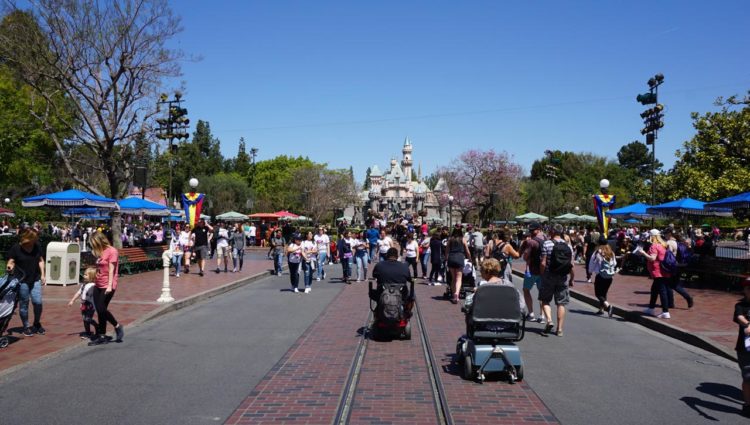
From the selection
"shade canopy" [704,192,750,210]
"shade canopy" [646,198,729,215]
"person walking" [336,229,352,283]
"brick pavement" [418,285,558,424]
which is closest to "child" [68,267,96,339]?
"brick pavement" [418,285,558,424]

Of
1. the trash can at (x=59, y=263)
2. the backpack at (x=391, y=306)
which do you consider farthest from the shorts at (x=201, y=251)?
the backpack at (x=391, y=306)

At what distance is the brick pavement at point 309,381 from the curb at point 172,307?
3144 mm

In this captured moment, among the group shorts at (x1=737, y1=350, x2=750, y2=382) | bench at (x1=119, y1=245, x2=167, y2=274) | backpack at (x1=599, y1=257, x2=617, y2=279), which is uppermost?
backpack at (x1=599, y1=257, x2=617, y2=279)

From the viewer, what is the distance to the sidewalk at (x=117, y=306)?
8.43 metres

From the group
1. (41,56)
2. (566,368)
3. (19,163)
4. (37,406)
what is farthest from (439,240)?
(19,163)

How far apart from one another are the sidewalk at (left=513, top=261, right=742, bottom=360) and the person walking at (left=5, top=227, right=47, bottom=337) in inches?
411

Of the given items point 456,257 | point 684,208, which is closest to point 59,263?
point 456,257

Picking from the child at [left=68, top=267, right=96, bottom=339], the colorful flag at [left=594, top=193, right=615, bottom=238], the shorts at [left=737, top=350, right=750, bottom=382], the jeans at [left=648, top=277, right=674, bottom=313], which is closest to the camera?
the shorts at [left=737, top=350, right=750, bottom=382]

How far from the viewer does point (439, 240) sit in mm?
16922

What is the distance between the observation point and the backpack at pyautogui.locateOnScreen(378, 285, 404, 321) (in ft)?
30.5

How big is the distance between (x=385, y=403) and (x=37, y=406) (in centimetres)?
350

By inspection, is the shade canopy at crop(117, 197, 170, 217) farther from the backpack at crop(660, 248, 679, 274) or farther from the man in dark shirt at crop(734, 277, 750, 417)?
the man in dark shirt at crop(734, 277, 750, 417)

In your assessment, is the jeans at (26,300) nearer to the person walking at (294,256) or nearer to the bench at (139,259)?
the person walking at (294,256)

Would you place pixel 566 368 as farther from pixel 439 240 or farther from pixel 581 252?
pixel 581 252
